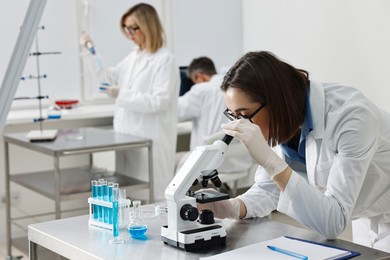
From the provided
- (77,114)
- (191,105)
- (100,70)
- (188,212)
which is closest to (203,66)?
(191,105)

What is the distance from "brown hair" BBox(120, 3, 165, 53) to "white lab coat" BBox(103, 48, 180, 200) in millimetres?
54

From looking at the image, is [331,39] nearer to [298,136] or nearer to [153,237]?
[298,136]

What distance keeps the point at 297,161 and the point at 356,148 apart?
0.30 meters

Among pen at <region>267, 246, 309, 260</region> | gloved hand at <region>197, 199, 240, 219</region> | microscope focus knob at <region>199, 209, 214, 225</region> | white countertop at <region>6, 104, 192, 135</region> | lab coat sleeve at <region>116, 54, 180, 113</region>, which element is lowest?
white countertop at <region>6, 104, 192, 135</region>

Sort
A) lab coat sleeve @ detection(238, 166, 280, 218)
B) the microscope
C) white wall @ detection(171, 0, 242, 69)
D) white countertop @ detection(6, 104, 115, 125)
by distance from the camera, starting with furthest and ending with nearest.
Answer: white wall @ detection(171, 0, 242, 69) → white countertop @ detection(6, 104, 115, 125) → lab coat sleeve @ detection(238, 166, 280, 218) → the microscope

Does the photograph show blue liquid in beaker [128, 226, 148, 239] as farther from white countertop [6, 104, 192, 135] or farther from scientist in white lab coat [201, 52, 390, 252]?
white countertop [6, 104, 192, 135]

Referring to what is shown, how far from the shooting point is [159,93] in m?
4.00

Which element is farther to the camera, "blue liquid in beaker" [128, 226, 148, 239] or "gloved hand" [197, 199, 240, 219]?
"gloved hand" [197, 199, 240, 219]

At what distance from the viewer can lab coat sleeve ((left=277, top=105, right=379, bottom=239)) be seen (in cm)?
179

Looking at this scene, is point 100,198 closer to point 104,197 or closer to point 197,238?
point 104,197

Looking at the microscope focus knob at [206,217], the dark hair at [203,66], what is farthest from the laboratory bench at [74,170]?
the microscope focus knob at [206,217]

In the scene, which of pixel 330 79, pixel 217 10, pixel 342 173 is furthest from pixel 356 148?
pixel 217 10

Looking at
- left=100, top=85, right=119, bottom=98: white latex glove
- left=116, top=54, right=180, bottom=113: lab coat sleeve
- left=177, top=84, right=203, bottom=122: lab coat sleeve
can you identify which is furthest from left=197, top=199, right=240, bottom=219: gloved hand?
left=177, top=84, right=203, bottom=122: lab coat sleeve

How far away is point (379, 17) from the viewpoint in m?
3.97
